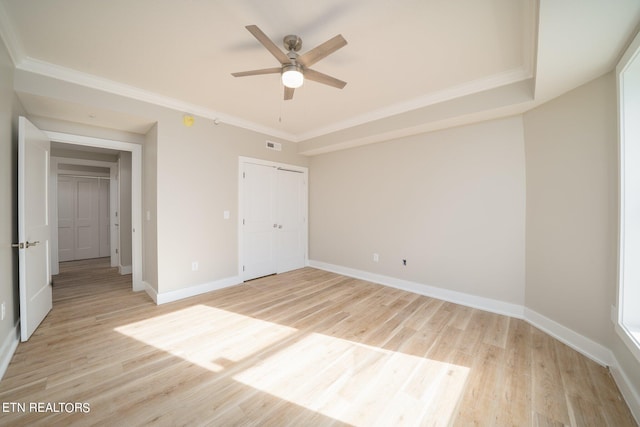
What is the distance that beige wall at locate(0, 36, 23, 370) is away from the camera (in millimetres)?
1889

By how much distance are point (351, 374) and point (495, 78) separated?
3.14 metres

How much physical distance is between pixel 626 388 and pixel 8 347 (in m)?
4.56

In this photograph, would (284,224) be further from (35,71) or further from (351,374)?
(35,71)

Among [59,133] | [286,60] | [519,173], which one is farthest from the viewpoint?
[59,133]

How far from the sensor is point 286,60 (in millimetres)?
1896

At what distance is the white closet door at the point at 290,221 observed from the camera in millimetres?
4590

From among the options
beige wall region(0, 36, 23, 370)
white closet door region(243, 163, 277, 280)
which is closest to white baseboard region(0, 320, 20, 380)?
beige wall region(0, 36, 23, 370)

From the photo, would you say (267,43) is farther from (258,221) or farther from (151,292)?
(151,292)

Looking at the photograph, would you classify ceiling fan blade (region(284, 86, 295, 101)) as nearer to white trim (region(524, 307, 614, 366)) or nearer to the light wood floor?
the light wood floor

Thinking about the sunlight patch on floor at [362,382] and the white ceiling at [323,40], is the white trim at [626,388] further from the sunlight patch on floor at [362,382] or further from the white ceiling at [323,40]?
the white ceiling at [323,40]

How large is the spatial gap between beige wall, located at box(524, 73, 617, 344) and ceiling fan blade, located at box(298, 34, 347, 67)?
214 centimetres

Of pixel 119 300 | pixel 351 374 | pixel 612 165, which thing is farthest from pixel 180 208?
pixel 612 165

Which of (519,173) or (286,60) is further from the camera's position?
(519,173)

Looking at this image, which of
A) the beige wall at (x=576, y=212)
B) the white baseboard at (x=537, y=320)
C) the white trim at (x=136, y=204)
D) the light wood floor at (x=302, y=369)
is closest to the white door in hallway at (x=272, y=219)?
the white baseboard at (x=537, y=320)
